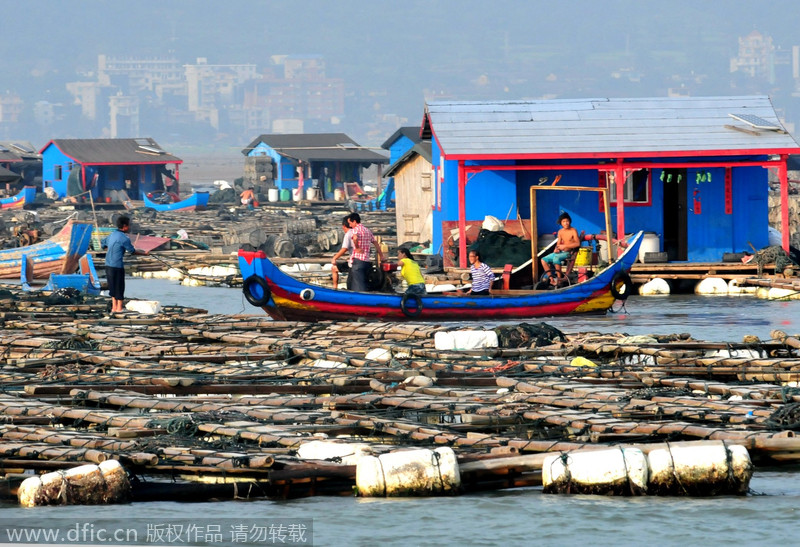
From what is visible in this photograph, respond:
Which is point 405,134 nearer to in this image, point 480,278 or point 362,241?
point 480,278

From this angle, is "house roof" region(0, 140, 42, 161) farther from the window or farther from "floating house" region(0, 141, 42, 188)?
the window

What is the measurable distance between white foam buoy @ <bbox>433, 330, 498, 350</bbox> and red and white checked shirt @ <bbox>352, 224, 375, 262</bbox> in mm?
3583

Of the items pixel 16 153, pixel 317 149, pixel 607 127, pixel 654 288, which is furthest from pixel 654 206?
pixel 16 153

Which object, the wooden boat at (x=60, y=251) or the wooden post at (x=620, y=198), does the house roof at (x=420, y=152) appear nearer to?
the wooden post at (x=620, y=198)

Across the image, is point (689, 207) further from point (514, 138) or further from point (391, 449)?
point (391, 449)

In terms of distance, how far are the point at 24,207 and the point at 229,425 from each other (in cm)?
4880

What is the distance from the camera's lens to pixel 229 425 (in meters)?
11.0

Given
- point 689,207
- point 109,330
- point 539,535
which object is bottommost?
point 539,535

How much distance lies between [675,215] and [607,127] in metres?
2.45

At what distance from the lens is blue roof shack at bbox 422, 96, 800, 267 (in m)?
26.7

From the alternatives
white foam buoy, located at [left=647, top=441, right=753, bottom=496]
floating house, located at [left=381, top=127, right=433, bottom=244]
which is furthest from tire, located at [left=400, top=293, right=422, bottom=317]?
floating house, located at [left=381, top=127, right=433, bottom=244]

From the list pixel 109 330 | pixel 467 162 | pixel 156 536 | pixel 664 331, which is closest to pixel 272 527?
pixel 156 536

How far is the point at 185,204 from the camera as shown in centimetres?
5669

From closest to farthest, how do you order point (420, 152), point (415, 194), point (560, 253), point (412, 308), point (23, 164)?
point (412, 308), point (560, 253), point (420, 152), point (415, 194), point (23, 164)
